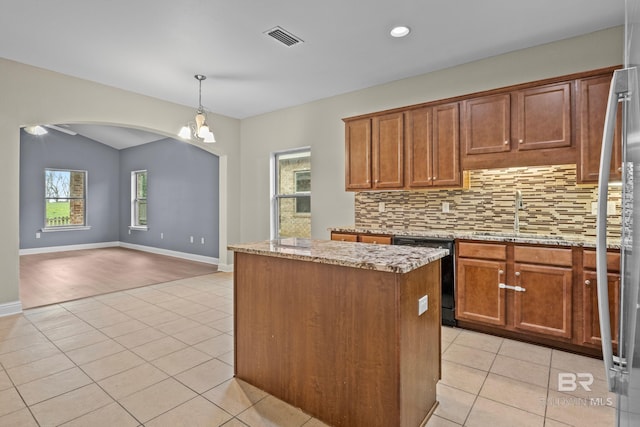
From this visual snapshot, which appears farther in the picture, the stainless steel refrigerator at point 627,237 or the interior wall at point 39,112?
the interior wall at point 39,112

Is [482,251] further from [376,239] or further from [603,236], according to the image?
[603,236]

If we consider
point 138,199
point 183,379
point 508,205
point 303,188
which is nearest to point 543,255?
point 508,205

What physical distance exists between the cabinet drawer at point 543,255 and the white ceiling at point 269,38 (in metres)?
1.95

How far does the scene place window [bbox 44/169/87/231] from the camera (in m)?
8.18

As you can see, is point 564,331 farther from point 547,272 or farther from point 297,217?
point 297,217

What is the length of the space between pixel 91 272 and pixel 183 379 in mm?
4687

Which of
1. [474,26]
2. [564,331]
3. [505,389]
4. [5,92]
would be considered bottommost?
[505,389]

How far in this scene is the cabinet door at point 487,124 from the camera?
3141 millimetres

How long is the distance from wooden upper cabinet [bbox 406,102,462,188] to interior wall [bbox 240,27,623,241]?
480 mm

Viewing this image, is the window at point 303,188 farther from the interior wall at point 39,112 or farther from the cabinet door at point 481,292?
the cabinet door at point 481,292

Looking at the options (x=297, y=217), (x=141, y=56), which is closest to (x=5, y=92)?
(x=141, y=56)

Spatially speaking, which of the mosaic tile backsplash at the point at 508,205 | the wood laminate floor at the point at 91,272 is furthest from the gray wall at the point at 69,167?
the mosaic tile backsplash at the point at 508,205

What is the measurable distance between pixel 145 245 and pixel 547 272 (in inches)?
336

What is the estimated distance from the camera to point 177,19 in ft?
9.43
